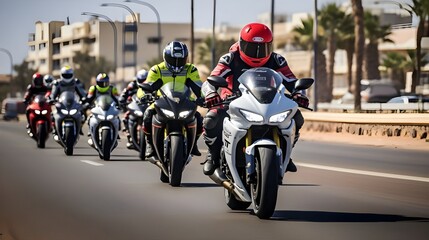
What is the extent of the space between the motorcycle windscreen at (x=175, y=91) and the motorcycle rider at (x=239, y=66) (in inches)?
126

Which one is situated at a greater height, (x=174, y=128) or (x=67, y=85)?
(x=67, y=85)

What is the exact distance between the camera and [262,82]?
10570mm

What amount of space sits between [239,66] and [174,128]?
3.44 metres

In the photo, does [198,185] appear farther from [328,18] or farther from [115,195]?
[328,18]

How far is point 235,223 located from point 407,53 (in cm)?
8442

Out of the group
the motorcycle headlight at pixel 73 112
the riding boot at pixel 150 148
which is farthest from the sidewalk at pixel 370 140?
the riding boot at pixel 150 148

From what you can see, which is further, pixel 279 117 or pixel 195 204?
pixel 195 204

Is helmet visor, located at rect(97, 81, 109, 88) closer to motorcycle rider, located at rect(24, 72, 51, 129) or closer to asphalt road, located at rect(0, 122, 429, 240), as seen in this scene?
asphalt road, located at rect(0, 122, 429, 240)

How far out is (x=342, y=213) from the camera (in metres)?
11.4

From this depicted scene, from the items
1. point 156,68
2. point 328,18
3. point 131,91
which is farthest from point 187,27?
point 156,68

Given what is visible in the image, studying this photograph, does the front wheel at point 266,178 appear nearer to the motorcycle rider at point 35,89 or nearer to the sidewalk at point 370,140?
the sidewalk at point 370,140

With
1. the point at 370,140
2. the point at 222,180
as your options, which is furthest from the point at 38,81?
the point at 222,180

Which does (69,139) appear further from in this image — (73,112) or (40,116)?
(40,116)

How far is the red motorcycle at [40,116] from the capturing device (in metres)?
26.5
